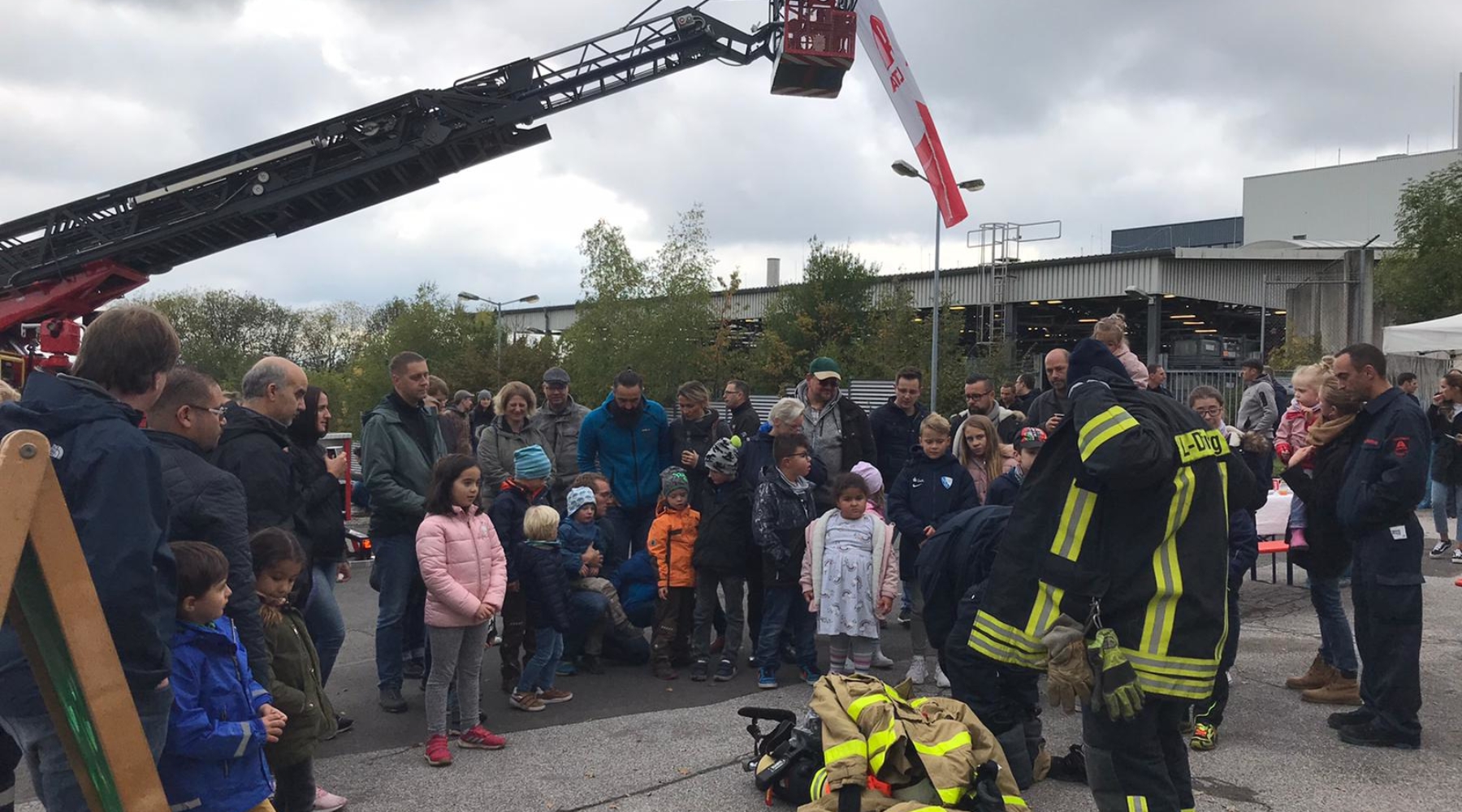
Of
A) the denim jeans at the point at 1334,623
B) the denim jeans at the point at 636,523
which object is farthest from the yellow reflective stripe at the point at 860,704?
the denim jeans at the point at 636,523

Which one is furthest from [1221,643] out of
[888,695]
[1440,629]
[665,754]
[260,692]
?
[1440,629]

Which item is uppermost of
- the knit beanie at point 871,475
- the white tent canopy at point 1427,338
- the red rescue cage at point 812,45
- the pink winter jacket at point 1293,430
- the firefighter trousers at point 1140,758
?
the red rescue cage at point 812,45

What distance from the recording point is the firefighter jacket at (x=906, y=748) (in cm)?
416

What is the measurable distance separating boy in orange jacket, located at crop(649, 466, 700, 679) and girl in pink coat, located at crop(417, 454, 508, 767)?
5.41 ft

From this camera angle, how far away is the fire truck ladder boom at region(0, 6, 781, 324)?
10.1 m

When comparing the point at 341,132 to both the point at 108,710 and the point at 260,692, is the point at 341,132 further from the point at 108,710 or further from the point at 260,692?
the point at 108,710

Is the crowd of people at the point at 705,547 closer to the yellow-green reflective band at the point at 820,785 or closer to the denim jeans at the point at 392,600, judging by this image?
the denim jeans at the point at 392,600

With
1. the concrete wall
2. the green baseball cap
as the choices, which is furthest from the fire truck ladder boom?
the concrete wall

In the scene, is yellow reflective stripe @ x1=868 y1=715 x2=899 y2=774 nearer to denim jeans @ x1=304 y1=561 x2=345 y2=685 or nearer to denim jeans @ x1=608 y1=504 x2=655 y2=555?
denim jeans @ x1=304 y1=561 x2=345 y2=685

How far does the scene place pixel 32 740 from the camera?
279 centimetres

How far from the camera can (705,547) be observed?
22.4 feet

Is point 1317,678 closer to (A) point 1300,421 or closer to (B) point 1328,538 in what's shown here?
(B) point 1328,538

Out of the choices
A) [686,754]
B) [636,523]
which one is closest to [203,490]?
[686,754]

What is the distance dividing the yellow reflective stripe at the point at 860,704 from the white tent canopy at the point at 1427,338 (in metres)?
10.8
